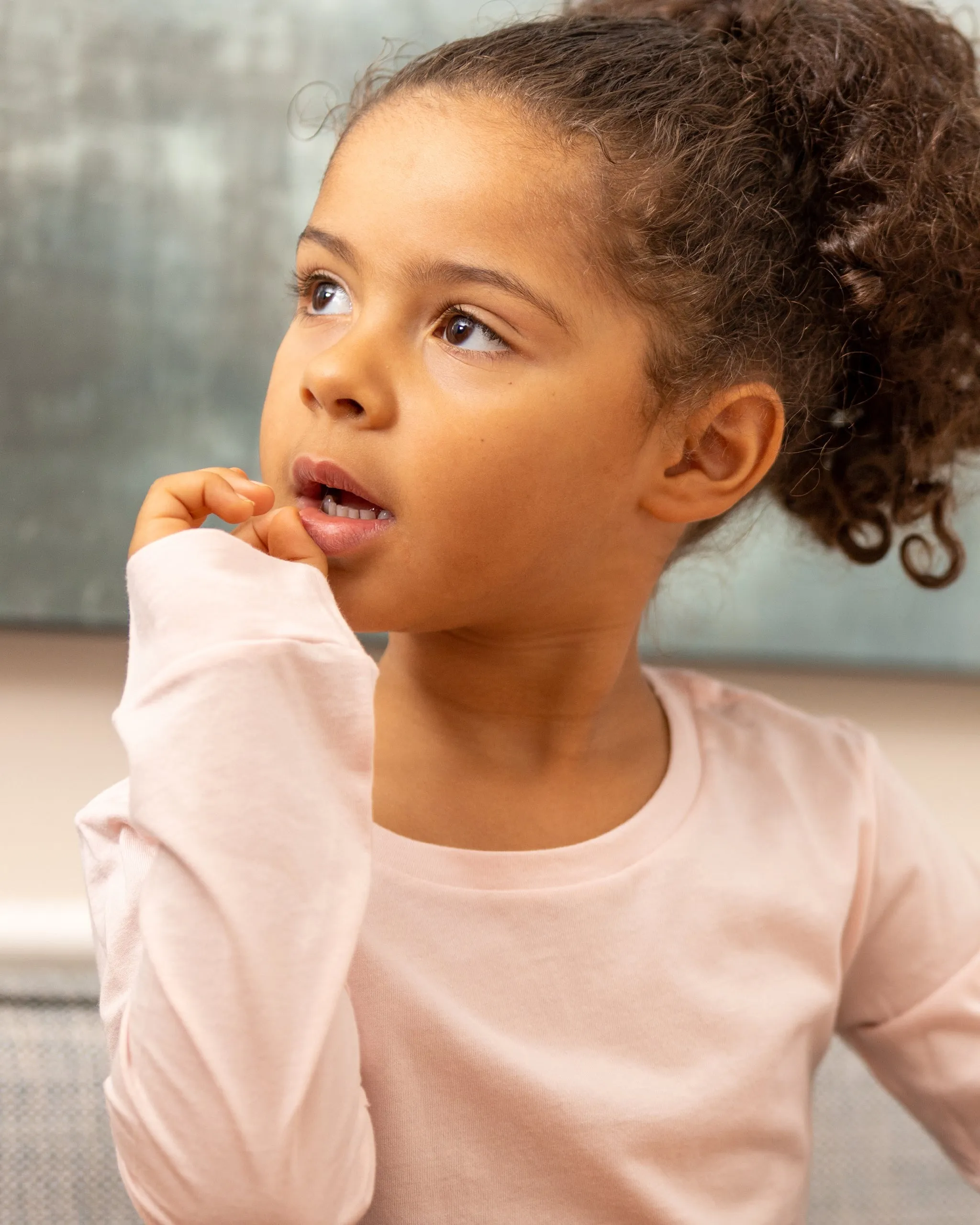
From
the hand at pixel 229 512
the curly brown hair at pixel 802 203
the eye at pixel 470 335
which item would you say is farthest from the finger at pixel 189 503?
the curly brown hair at pixel 802 203

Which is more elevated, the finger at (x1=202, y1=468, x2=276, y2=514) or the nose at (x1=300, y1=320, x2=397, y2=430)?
the nose at (x1=300, y1=320, x2=397, y2=430)

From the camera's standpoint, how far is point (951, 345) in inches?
36.6

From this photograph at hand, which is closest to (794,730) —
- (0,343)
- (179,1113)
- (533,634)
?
(533,634)

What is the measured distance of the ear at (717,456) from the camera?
0.80m

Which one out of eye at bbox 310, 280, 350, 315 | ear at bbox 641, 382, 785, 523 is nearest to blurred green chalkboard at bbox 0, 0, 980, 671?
ear at bbox 641, 382, 785, 523

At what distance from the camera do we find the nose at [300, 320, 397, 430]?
2.23 ft

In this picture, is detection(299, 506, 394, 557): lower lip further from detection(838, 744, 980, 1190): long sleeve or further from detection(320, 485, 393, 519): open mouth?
detection(838, 744, 980, 1190): long sleeve

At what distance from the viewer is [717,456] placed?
0.82m

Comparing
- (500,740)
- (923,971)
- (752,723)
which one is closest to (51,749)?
(500,740)

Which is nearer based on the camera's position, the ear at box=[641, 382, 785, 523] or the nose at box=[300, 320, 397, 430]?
the nose at box=[300, 320, 397, 430]

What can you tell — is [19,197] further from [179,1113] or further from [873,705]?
[873,705]

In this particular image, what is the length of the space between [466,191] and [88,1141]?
650 mm

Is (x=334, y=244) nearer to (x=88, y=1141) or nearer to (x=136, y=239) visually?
(x=136, y=239)

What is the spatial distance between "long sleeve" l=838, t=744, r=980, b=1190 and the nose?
1.48 feet
